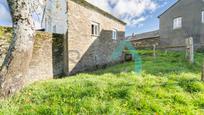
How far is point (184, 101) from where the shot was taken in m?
4.70

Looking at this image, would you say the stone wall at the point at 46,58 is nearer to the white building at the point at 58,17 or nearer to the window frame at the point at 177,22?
the white building at the point at 58,17

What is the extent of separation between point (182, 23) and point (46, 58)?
1625 cm

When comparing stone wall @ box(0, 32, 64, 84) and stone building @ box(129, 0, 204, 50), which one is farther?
stone building @ box(129, 0, 204, 50)

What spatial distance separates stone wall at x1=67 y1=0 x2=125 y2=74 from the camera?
938cm

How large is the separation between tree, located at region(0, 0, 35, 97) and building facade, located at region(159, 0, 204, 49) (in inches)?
606

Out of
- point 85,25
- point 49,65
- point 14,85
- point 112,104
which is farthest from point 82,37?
point 112,104

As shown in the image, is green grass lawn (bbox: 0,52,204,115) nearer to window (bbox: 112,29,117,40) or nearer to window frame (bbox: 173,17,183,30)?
window (bbox: 112,29,117,40)

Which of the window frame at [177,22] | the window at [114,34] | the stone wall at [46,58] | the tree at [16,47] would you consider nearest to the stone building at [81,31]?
the stone wall at [46,58]

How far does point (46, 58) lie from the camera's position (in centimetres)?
813

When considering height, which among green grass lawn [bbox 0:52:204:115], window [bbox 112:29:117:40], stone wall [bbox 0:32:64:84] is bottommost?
green grass lawn [bbox 0:52:204:115]

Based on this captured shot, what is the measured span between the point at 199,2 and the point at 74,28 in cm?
1410

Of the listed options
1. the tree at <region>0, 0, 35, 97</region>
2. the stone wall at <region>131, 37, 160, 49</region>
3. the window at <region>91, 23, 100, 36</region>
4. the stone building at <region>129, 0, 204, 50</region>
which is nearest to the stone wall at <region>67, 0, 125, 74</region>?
the window at <region>91, 23, 100, 36</region>

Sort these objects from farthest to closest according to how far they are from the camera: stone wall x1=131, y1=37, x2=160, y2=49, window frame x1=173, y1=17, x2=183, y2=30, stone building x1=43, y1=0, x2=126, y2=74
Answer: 1. stone wall x1=131, y1=37, x2=160, y2=49
2. window frame x1=173, y1=17, x2=183, y2=30
3. stone building x1=43, y1=0, x2=126, y2=74

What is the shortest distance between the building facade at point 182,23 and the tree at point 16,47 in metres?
15.4
